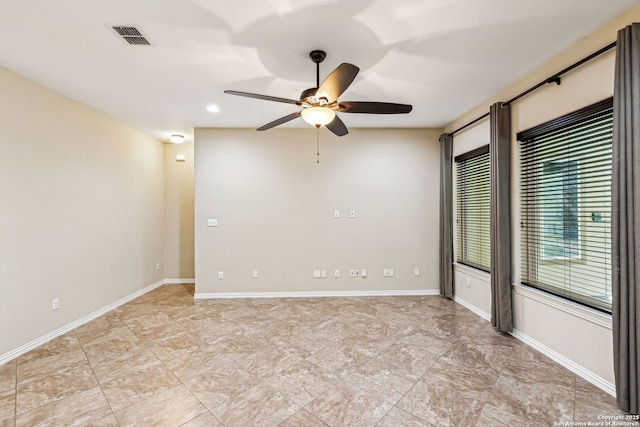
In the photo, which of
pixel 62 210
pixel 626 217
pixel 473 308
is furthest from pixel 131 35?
pixel 473 308

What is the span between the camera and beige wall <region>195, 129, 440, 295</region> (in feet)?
15.2

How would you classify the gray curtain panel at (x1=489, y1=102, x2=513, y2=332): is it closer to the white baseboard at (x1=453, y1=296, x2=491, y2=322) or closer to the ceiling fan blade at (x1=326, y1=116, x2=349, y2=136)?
the white baseboard at (x1=453, y1=296, x2=491, y2=322)

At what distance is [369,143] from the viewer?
4.69m

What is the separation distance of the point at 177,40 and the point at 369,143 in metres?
3.11

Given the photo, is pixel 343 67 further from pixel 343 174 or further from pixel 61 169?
pixel 61 169

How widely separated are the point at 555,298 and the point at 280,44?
3.28 metres

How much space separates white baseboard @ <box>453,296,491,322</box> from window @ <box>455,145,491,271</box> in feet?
1.77

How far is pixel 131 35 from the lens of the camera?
7.22 ft

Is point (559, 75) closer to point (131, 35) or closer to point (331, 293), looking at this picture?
point (131, 35)

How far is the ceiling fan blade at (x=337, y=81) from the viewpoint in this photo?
187 centimetres

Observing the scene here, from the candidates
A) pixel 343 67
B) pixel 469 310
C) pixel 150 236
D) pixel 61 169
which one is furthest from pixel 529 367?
pixel 150 236

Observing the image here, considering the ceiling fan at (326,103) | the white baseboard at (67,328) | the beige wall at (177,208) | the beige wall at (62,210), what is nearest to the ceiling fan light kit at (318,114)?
the ceiling fan at (326,103)

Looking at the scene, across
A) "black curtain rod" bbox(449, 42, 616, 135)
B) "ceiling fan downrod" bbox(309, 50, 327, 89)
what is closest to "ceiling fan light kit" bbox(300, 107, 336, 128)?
"ceiling fan downrod" bbox(309, 50, 327, 89)

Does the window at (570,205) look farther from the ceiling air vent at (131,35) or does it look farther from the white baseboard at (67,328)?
the white baseboard at (67,328)
